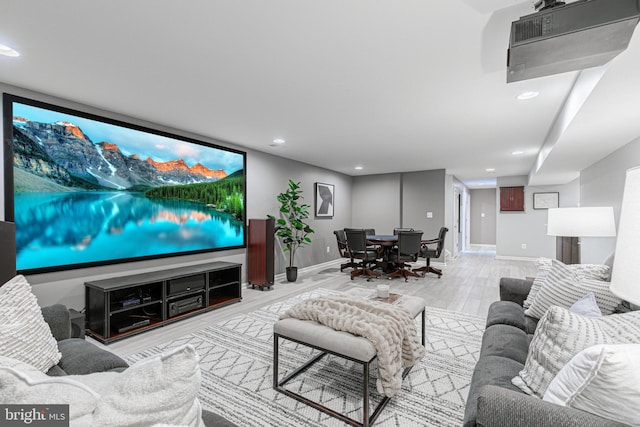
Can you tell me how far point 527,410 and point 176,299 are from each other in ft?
11.2

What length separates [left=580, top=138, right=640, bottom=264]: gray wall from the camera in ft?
10.7

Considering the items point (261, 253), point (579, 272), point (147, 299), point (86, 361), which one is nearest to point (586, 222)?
point (579, 272)

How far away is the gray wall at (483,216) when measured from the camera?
36.3ft

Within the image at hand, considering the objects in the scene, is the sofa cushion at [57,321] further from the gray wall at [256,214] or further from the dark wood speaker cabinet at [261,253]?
the dark wood speaker cabinet at [261,253]

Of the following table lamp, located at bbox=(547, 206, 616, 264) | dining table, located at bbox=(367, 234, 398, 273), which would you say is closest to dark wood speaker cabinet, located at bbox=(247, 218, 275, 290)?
dining table, located at bbox=(367, 234, 398, 273)

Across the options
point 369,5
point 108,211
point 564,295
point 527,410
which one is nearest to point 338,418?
point 527,410

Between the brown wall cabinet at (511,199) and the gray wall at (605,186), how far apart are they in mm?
2579

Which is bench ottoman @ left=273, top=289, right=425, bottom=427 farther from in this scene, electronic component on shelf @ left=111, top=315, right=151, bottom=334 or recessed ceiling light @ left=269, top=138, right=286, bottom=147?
recessed ceiling light @ left=269, top=138, right=286, bottom=147

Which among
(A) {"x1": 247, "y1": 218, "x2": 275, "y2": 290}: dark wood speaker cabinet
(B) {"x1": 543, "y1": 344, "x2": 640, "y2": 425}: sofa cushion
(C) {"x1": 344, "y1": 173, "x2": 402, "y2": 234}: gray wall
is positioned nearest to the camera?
(B) {"x1": 543, "y1": 344, "x2": 640, "y2": 425}: sofa cushion

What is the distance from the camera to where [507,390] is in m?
0.99

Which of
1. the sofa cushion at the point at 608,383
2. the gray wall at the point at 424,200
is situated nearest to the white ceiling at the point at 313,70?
the sofa cushion at the point at 608,383

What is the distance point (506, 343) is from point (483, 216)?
11.0 meters

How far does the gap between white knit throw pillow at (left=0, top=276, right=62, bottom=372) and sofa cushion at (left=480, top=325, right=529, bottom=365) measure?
2213mm

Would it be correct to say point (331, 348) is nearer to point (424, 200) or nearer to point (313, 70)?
point (313, 70)
